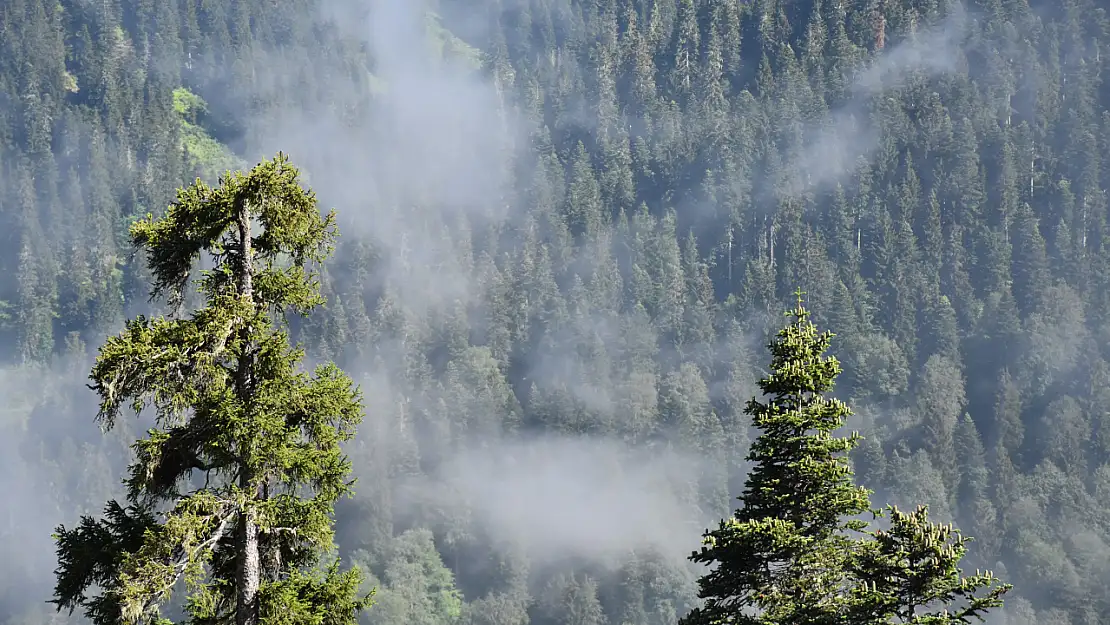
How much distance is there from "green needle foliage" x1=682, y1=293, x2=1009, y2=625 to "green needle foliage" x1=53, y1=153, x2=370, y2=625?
9082mm

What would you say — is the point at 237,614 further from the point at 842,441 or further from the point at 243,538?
the point at 842,441

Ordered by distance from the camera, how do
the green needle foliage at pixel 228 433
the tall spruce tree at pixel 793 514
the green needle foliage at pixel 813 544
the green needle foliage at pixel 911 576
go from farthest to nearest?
the tall spruce tree at pixel 793 514, the green needle foliage at pixel 813 544, the green needle foliage at pixel 911 576, the green needle foliage at pixel 228 433

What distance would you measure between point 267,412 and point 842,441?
38.1 feet

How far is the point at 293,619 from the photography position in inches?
669

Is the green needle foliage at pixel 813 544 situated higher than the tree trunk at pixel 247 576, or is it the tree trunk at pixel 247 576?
the green needle foliage at pixel 813 544

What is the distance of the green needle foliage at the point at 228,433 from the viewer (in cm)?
1662

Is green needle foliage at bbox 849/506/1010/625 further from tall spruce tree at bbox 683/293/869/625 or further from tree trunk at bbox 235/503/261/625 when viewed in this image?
tree trunk at bbox 235/503/261/625

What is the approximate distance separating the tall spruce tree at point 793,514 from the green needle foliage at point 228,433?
8963mm

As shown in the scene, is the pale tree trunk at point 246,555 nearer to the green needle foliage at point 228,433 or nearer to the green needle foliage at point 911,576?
the green needle foliage at point 228,433

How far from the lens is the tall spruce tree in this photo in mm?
23781

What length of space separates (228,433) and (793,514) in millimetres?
11792

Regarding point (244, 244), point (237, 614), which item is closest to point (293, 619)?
point (237, 614)

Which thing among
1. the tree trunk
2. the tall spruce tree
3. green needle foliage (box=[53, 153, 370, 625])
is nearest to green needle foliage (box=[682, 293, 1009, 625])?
the tall spruce tree

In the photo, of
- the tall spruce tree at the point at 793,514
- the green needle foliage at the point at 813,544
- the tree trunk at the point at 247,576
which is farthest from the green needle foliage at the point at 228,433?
the green needle foliage at the point at 813,544
